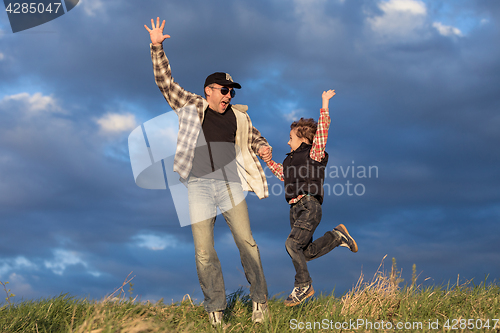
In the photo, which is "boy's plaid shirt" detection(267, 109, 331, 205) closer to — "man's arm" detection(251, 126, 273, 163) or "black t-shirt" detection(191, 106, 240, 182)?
"man's arm" detection(251, 126, 273, 163)

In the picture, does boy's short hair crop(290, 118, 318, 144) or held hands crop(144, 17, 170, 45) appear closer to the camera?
held hands crop(144, 17, 170, 45)

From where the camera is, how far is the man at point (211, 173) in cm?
545

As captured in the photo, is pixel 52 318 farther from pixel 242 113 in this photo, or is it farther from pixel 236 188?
pixel 242 113

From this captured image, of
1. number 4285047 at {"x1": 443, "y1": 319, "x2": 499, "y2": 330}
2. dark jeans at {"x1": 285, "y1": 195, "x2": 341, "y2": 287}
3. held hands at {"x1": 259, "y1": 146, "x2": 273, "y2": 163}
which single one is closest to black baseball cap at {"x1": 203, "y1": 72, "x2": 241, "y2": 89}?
held hands at {"x1": 259, "y1": 146, "x2": 273, "y2": 163}

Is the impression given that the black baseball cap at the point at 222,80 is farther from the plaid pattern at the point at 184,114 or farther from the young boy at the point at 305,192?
the young boy at the point at 305,192

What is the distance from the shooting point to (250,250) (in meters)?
5.57

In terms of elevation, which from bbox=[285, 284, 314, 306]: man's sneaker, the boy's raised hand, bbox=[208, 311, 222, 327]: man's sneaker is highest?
the boy's raised hand

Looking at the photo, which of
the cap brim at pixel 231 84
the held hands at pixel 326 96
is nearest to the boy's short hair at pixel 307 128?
the held hands at pixel 326 96

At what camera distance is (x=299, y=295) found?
19.6ft

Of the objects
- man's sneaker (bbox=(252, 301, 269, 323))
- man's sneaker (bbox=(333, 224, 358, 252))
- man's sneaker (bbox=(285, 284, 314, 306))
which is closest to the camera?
man's sneaker (bbox=(252, 301, 269, 323))

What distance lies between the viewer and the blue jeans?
17.9 ft

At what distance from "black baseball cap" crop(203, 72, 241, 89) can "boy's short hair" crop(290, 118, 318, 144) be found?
1454 millimetres

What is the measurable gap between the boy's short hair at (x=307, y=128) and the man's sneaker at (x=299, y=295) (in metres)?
2.38

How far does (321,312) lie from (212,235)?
200 centimetres
